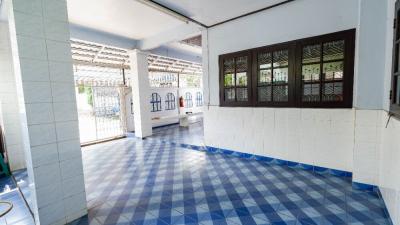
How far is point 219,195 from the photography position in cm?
279

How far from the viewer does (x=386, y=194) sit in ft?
7.57

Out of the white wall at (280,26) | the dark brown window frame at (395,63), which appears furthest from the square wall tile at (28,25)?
the dark brown window frame at (395,63)

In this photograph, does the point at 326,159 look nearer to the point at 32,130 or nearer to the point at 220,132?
the point at 220,132

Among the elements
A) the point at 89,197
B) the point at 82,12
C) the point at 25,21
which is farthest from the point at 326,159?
the point at 82,12

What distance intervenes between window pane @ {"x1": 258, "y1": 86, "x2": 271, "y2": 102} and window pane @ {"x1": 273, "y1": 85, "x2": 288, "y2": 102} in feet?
0.42

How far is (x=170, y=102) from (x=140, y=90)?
9.88 ft

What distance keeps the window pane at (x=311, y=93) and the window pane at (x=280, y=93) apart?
349 millimetres

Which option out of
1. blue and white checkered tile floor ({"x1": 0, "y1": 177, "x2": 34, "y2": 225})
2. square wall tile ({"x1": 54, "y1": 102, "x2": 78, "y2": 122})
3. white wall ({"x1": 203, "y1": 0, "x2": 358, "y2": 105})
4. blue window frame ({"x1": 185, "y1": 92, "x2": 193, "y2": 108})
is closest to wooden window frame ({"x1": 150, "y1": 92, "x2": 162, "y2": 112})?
blue window frame ({"x1": 185, "y1": 92, "x2": 193, "y2": 108})

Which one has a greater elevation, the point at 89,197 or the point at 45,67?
the point at 45,67

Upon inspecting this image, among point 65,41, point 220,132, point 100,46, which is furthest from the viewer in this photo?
point 100,46

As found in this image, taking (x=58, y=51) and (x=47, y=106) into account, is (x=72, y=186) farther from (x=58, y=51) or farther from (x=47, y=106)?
(x=58, y=51)

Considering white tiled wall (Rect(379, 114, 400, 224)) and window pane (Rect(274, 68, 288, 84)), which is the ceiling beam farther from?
white tiled wall (Rect(379, 114, 400, 224))

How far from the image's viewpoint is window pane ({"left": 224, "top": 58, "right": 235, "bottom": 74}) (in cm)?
454

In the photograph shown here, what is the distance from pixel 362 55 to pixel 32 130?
4448 millimetres
